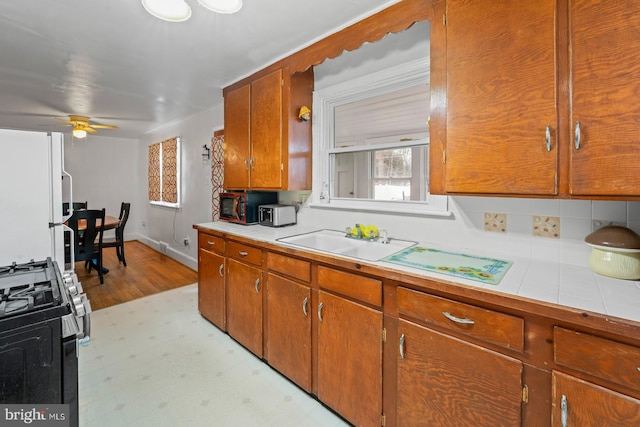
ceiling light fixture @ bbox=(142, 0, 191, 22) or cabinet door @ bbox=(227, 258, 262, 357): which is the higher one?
ceiling light fixture @ bbox=(142, 0, 191, 22)

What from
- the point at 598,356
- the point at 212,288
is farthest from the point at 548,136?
the point at 212,288

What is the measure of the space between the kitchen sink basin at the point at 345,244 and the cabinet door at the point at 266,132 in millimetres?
495

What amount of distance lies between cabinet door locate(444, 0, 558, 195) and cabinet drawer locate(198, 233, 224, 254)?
1730 millimetres

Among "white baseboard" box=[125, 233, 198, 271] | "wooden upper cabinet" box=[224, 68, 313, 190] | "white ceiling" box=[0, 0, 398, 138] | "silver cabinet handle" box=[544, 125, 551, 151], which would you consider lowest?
"white baseboard" box=[125, 233, 198, 271]

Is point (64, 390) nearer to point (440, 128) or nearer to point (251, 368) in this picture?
point (251, 368)

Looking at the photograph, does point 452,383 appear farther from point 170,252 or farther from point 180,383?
point 170,252

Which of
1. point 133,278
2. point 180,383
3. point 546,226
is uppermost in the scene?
point 546,226

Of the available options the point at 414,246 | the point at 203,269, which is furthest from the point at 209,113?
the point at 414,246

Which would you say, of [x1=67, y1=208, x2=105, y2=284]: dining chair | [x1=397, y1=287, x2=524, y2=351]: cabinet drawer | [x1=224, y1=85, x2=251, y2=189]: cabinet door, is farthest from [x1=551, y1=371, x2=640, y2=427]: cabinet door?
[x1=67, y1=208, x2=105, y2=284]: dining chair

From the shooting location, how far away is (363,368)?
4.69ft

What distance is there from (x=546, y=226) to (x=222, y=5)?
1.96m

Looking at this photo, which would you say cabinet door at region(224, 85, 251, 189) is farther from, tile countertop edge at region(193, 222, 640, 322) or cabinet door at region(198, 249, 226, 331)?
tile countertop edge at region(193, 222, 640, 322)

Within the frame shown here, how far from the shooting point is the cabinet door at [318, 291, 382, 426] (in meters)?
1.39

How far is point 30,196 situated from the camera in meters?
1.87
